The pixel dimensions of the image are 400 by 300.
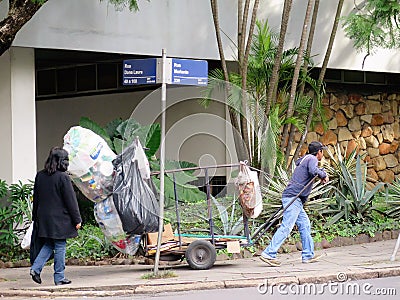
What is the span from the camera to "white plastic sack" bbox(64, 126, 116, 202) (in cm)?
1072

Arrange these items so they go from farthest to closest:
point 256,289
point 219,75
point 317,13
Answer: point 317,13 < point 219,75 < point 256,289

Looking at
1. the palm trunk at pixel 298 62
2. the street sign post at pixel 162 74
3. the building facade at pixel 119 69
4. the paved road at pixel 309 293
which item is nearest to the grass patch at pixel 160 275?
the street sign post at pixel 162 74

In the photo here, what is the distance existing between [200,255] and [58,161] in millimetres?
2358

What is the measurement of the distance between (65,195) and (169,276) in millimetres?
1709

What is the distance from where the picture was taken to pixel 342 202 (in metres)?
14.4

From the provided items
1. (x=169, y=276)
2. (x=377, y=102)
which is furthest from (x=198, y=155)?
(x=169, y=276)

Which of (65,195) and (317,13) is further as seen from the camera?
(317,13)

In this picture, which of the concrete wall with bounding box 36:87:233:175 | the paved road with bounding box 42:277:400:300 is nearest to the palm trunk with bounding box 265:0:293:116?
the concrete wall with bounding box 36:87:233:175

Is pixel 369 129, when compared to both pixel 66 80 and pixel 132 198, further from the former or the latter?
pixel 132 198

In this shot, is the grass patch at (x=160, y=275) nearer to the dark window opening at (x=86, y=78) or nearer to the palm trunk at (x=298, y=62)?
the palm trunk at (x=298, y=62)

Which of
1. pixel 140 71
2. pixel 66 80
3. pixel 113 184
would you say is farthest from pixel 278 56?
pixel 66 80

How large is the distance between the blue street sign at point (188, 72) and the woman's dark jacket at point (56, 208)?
6.24ft

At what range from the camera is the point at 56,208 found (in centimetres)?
1048

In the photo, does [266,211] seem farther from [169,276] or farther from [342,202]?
[169,276]
